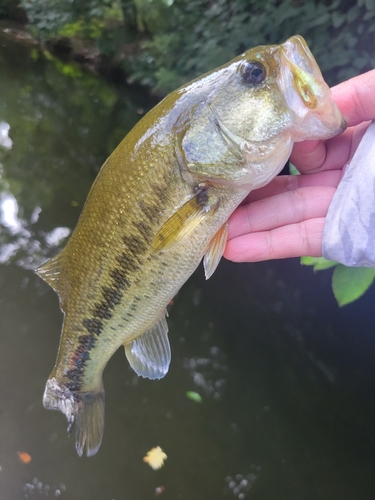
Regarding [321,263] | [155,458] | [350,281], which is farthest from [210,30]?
[155,458]

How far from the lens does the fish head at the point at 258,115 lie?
124 centimetres

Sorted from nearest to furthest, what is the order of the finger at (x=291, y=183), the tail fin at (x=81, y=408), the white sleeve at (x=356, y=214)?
the white sleeve at (x=356, y=214), the finger at (x=291, y=183), the tail fin at (x=81, y=408)

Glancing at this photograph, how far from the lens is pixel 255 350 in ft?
9.96

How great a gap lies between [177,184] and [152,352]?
91cm

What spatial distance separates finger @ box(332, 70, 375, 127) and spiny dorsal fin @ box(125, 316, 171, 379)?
1.29 meters

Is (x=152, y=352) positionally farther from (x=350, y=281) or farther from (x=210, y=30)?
(x=210, y=30)

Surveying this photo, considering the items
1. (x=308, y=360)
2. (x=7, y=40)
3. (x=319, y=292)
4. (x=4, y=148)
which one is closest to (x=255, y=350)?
(x=308, y=360)

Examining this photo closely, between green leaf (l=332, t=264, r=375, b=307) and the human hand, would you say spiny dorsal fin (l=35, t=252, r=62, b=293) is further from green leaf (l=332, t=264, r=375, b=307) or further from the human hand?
green leaf (l=332, t=264, r=375, b=307)

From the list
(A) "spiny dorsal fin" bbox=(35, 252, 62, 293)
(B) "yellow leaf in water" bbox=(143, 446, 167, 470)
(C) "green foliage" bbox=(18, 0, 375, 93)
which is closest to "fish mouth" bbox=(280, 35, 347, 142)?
(A) "spiny dorsal fin" bbox=(35, 252, 62, 293)

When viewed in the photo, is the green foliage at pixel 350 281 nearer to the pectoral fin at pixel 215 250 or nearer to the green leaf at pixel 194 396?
the pectoral fin at pixel 215 250

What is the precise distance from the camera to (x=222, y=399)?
113 inches

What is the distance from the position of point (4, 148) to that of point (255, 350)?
5303mm

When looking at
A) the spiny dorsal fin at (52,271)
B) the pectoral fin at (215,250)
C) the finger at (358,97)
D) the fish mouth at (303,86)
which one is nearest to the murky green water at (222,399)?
the spiny dorsal fin at (52,271)

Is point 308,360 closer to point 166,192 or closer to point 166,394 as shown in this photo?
point 166,394
